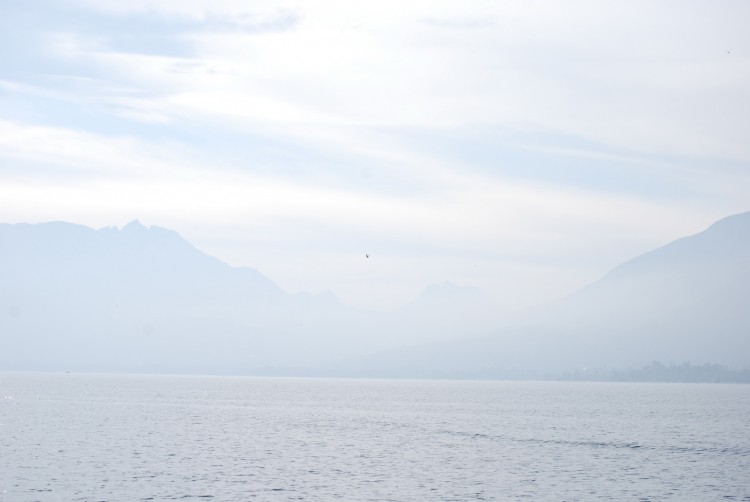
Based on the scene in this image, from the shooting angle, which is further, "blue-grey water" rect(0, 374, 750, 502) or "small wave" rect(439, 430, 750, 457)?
"small wave" rect(439, 430, 750, 457)

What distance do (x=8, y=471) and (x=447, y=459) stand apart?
47.7 metres

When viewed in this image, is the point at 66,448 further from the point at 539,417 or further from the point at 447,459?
the point at 539,417

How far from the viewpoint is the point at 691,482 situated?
93188 mm

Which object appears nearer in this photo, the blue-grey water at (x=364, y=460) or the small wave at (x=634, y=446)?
the blue-grey water at (x=364, y=460)

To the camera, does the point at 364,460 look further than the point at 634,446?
No

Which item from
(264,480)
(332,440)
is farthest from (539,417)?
(264,480)

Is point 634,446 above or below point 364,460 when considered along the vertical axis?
above

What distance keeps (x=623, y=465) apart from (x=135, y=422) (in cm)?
9202

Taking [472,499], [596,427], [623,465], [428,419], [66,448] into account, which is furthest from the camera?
[428,419]

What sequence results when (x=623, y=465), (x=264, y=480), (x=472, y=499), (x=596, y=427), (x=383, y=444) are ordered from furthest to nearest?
(x=596, y=427) < (x=383, y=444) < (x=623, y=465) < (x=264, y=480) < (x=472, y=499)

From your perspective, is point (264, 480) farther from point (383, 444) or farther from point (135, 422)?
point (135, 422)

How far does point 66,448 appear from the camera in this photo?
382 ft

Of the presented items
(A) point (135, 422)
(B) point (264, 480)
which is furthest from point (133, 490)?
(A) point (135, 422)

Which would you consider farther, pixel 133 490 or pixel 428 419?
pixel 428 419
